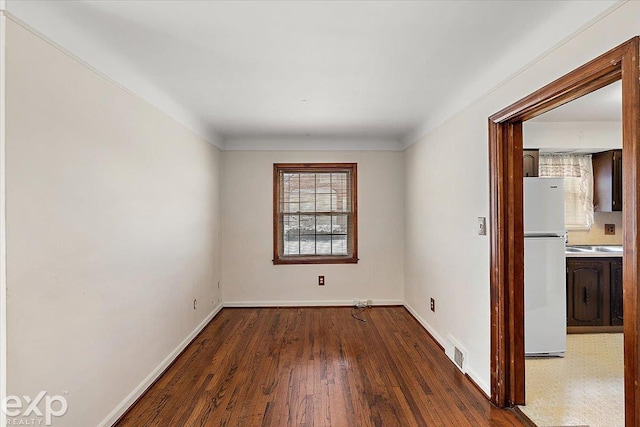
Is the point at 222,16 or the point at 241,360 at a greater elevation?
the point at 222,16

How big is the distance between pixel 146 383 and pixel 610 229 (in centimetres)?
550

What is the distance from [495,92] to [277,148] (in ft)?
10.4

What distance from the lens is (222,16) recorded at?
6.00 feet

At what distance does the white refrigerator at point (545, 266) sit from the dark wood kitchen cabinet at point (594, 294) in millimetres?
757

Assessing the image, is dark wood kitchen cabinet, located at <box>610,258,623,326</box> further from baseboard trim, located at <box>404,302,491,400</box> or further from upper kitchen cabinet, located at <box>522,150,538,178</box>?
baseboard trim, located at <box>404,302,491,400</box>

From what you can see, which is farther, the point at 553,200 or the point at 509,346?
the point at 553,200

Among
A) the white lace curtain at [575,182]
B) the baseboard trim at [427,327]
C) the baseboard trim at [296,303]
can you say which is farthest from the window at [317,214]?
the white lace curtain at [575,182]

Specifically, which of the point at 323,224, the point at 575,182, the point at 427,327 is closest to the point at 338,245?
the point at 323,224

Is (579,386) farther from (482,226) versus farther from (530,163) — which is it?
(530,163)

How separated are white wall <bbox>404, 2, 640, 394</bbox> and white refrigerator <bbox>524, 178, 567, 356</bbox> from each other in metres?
0.70

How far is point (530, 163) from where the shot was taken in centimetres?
384

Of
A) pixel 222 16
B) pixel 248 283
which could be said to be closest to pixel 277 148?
pixel 248 283

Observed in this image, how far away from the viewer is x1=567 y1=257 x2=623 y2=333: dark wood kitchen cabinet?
12.7 feet

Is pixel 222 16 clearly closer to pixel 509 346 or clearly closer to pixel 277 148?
pixel 509 346
